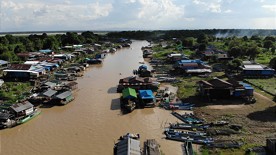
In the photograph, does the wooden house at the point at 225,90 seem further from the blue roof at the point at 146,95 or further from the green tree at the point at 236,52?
the green tree at the point at 236,52

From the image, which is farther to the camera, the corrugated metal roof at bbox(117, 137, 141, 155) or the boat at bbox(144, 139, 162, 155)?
the boat at bbox(144, 139, 162, 155)

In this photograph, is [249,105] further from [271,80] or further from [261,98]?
[271,80]

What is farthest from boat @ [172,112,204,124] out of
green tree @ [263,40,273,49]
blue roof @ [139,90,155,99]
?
green tree @ [263,40,273,49]

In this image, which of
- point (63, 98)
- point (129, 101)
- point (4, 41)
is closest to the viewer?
point (129, 101)

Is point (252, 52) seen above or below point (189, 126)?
above

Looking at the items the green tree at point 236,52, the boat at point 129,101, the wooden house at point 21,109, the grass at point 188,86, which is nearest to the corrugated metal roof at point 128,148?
the boat at point 129,101

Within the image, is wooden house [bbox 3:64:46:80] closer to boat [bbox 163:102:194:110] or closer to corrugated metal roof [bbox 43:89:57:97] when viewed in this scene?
corrugated metal roof [bbox 43:89:57:97]

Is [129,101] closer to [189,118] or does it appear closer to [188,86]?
[189,118]

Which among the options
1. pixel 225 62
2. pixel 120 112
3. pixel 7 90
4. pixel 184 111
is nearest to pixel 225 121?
pixel 184 111

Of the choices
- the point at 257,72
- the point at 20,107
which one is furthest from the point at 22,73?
the point at 257,72
